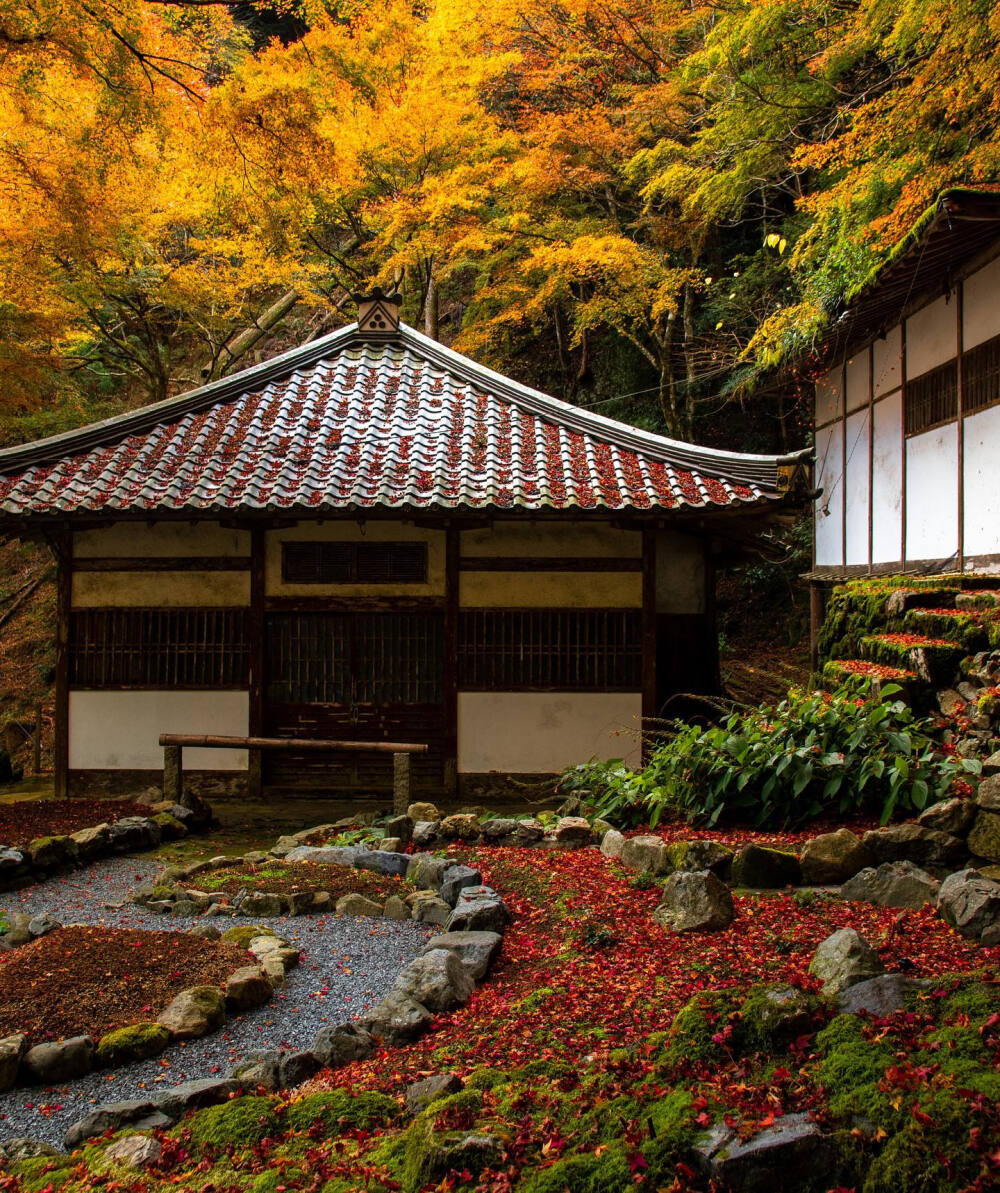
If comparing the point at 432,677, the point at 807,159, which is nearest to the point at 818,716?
the point at 432,677

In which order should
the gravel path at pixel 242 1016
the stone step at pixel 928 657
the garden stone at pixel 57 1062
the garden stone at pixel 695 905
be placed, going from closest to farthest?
the gravel path at pixel 242 1016, the garden stone at pixel 57 1062, the garden stone at pixel 695 905, the stone step at pixel 928 657

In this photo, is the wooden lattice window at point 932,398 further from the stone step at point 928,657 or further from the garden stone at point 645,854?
the garden stone at point 645,854

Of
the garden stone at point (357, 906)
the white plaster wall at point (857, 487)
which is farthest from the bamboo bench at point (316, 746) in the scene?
the white plaster wall at point (857, 487)

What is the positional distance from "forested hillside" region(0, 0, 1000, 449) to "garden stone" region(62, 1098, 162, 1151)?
24.5ft

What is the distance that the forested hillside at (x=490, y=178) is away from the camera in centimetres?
841

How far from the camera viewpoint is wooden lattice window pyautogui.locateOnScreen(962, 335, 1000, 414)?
9.96 m

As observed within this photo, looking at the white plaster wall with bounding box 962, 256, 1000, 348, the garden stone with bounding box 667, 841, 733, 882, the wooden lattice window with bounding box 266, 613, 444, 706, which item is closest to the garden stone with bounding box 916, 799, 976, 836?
the garden stone with bounding box 667, 841, 733, 882

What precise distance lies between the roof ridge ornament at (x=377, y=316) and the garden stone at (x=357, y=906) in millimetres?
9044

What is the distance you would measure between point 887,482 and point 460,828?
8787mm

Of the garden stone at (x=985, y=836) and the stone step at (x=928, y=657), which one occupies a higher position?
the stone step at (x=928, y=657)

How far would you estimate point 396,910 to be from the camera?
19.6ft

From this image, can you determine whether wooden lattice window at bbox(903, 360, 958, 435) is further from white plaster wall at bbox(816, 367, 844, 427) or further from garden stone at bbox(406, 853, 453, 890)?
garden stone at bbox(406, 853, 453, 890)

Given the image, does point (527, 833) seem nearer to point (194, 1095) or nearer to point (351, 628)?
point (351, 628)

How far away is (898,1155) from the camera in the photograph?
240 centimetres
